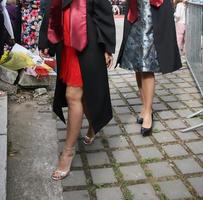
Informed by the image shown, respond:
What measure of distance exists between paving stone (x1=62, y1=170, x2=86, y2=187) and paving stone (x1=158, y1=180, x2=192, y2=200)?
63cm

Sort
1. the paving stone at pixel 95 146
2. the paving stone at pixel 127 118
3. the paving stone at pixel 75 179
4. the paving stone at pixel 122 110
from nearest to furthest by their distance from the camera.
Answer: the paving stone at pixel 75 179 < the paving stone at pixel 95 146 < the paving stone at pixel 127 118 < the paving stone at pixel 122 110

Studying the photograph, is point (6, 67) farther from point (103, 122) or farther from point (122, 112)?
point (103, 122)

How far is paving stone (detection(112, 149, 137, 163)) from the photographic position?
3996 millimetres

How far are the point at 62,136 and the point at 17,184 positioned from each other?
995mm

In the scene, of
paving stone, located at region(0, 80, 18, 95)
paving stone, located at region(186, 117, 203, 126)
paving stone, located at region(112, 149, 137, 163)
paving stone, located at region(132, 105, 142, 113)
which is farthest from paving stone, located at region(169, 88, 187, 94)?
paving stone, located at region(0, 80, 18, 95)

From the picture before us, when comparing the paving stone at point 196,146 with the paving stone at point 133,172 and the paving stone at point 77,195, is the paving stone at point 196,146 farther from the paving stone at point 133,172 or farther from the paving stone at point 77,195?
the paving stone at point 77,195

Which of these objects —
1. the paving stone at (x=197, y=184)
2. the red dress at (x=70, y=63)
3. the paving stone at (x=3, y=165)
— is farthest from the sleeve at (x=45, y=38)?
the paving stone at (x=197, y=184)

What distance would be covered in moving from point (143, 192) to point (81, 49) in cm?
120

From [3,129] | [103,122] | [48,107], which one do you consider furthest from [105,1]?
[48,107]

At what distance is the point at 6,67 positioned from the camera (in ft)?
20.0

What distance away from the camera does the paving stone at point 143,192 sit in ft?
11.1

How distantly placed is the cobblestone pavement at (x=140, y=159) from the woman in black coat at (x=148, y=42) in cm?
29

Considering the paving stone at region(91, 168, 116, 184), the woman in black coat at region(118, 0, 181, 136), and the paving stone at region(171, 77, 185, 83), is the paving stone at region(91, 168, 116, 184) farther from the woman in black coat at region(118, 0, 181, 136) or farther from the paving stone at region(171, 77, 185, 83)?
the paving stone at region(171, 77, 185, 83)

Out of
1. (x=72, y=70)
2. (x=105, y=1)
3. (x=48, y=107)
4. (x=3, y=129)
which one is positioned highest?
(x=105, y=1)
